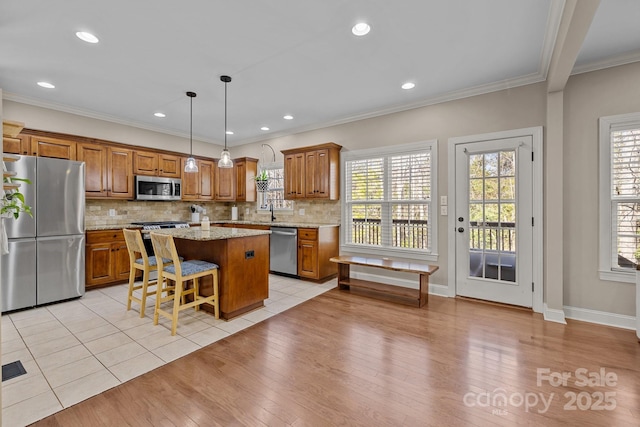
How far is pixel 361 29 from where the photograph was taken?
8.39 ft

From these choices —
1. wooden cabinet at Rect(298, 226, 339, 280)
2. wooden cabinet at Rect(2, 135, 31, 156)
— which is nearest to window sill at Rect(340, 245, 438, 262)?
wooden cabinet at Rect(298, 226, 339, 280)

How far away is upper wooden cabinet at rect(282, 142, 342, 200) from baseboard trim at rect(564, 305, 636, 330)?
10.8 feet

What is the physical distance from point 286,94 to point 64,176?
2997 millimetres

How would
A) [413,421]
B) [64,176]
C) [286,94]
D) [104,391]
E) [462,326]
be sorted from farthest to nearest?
[286,94] < [64,176] < [462,326] < [104,391] < [413,421]

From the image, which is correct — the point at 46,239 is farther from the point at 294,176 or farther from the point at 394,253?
the point at 394,253

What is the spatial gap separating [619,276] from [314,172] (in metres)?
3.93

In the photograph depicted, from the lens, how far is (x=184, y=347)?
8.43 ft

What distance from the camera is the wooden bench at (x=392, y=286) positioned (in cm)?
363

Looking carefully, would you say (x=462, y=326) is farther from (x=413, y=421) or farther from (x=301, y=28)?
(x=301, y=28)

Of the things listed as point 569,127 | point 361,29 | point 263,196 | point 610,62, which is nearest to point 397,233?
point 569,127

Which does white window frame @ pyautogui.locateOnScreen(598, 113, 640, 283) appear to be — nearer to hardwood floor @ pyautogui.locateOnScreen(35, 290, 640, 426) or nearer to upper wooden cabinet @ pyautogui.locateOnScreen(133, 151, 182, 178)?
hardwood floor @ pyautogui.locateOnScreen(35, 290, 640, 426)

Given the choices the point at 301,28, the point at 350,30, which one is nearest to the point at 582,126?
the point at 350,30

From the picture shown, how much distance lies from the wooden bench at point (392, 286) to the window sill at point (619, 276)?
1618 millimetres

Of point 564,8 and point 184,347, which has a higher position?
point 564,8
